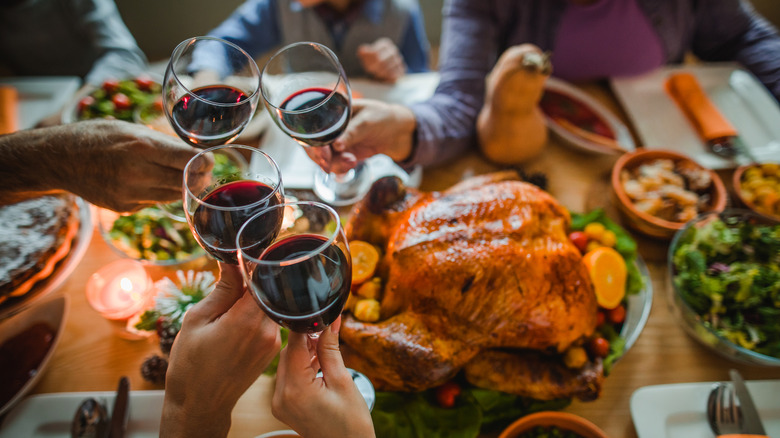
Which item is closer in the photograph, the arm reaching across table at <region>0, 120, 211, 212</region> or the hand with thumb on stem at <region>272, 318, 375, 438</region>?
the hand with thumb on stem at <region>272, 318, 375, 438</region>

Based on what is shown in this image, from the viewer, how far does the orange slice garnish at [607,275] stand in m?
1.08

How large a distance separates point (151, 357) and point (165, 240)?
331 millimetres

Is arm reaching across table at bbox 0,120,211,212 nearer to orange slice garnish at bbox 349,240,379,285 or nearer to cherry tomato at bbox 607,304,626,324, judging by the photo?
orange slice garnish at bbox 349,240,379,285

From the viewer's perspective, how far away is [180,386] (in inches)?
29.0

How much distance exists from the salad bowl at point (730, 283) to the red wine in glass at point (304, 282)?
2.93 ft

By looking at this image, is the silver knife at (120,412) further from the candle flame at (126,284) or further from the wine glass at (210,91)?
the wine glass at (210,91)

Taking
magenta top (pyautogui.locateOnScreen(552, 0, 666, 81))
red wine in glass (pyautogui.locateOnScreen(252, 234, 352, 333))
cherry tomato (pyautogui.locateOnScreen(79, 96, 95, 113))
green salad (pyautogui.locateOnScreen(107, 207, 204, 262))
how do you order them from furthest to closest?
1. magenta top (pyautogui.locateOnScreen(552, 0, 666, 81))
2. cherry tomato (pyautogui.locateOnScreen(79, 96, 95, 113))
3. green salad (pyautogui.locateOnScreen(107, 207, 204, 262))
4. red wine in glass (pyautogui.locateOnScreen(252, 234, 352, 333))

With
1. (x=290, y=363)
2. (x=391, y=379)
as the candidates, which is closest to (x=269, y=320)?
(x=290, y=363)

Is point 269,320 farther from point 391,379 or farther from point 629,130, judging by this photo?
point 629,130

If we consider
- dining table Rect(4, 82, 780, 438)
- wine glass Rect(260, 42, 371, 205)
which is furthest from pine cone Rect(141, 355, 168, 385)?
wine glass Rect(260, 42, 371, 205)

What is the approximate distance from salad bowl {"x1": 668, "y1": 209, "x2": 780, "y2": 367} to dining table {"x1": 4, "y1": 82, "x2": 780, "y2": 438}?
1.7 inches

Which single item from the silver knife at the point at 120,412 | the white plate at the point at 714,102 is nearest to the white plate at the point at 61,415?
the silver knife at the point at 120,412

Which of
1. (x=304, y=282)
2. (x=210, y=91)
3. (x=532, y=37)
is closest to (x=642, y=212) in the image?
(x=532, y=37)

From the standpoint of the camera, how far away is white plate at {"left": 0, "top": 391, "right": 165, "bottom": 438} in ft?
3.10
